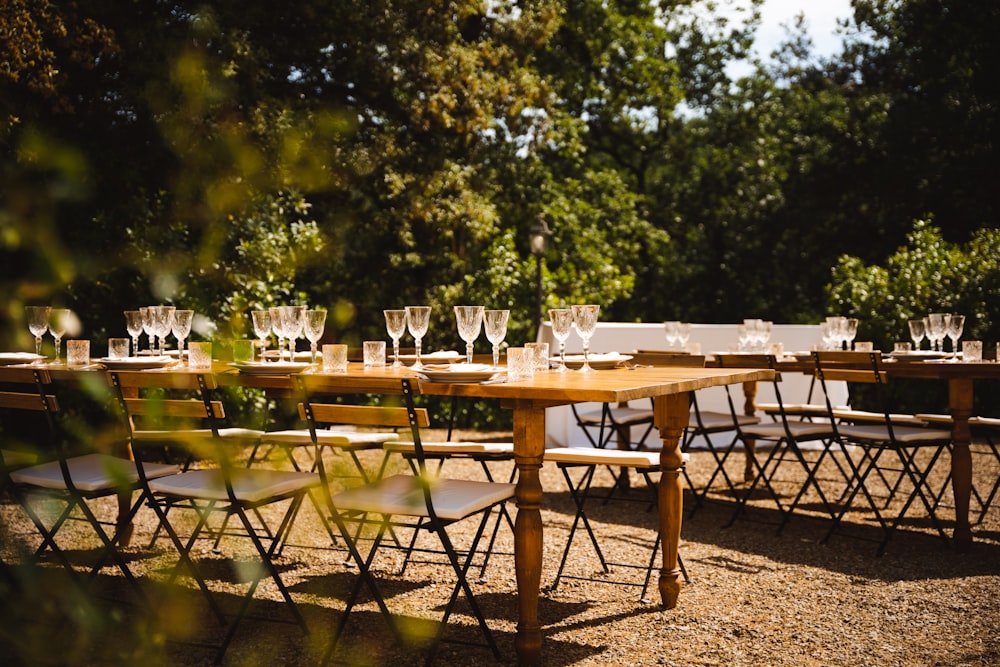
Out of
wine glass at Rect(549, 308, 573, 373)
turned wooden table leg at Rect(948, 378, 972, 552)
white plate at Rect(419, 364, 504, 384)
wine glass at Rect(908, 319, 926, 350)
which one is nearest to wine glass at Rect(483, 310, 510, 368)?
wine glass at Rect(549, 308, 573, 373)

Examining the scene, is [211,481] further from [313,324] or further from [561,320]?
[561,320]

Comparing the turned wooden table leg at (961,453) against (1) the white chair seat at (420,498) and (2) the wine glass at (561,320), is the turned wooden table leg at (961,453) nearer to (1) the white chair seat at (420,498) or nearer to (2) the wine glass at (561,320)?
(2) the wine glass at (561,320)

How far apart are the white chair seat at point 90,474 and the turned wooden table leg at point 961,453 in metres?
3.98

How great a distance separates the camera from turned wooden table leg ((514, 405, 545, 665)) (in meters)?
3.43

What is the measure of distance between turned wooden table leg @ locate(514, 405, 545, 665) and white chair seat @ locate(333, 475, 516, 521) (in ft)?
0.60

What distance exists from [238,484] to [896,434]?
11.9ft

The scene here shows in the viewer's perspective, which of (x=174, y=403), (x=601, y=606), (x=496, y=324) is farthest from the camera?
(x=601, y=606)

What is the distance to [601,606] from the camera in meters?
4.20

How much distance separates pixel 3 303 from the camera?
7.72 m

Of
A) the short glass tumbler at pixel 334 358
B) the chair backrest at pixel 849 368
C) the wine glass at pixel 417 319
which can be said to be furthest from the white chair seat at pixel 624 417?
the short glass tumbler at pixel 334 358

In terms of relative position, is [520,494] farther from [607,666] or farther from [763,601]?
[763,601]

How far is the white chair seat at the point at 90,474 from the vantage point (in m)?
3.98

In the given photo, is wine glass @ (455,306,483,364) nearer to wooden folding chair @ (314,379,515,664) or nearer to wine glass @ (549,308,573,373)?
wine glass @ (549,308,573,373)

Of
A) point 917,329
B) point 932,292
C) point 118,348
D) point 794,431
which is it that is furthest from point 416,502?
point 932,292
